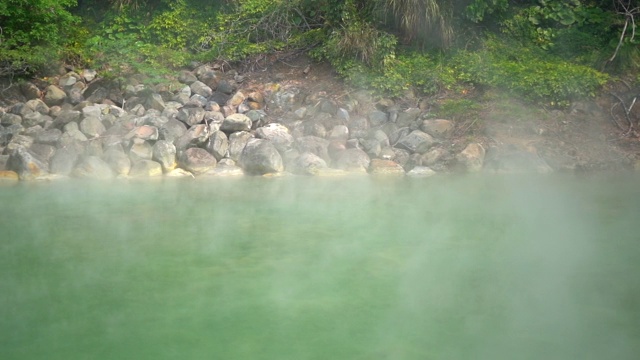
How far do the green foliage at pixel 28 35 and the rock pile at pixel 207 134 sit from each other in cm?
41

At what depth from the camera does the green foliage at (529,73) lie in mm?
8742

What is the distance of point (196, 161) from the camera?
7.73 metres

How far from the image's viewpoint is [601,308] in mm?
3398

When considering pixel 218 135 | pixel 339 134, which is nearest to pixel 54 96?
pixel 218 135

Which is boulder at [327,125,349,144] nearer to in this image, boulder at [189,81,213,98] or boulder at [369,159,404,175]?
boulder at [369,159,404,175]

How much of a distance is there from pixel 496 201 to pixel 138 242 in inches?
137

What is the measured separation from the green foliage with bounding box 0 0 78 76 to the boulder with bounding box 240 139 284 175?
4.01m

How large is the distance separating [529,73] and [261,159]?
4288 millimetres

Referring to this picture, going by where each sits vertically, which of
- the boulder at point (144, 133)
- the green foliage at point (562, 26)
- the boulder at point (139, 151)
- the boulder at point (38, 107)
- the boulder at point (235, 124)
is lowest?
the boulder at point (38, 107)

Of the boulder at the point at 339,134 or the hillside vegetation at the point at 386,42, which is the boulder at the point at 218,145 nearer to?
the boulder at the point at 339,134

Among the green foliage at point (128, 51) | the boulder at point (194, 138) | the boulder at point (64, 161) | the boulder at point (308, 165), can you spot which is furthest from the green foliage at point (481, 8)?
the boulder at point (64, 161)

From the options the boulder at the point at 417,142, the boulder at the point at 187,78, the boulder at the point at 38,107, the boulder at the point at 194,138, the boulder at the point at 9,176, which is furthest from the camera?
the boulder at the point at 187,78

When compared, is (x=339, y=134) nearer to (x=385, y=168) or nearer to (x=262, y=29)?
(x=385, y=168)

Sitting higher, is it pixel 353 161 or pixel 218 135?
pixel 218 135
